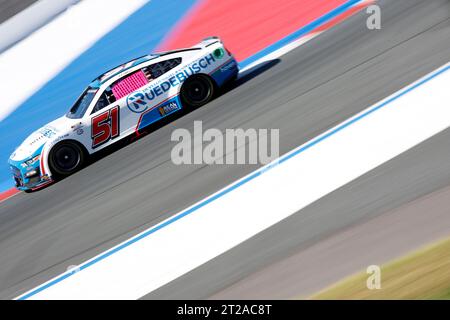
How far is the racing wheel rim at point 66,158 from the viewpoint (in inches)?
408

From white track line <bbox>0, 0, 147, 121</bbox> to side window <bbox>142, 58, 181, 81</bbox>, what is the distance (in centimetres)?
485

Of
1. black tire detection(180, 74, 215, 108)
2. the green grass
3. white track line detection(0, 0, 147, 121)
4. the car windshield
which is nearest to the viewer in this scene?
the green grass

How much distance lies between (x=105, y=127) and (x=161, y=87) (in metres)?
1.13

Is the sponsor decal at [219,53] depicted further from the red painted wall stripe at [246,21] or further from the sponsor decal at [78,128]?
the sponsor decal at [78,128]

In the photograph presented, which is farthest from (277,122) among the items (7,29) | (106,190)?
(7,29)

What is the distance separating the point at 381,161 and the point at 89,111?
489cm

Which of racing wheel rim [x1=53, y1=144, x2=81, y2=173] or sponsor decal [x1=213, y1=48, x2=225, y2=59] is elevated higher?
sponsor decal [x1=213, y1=48, x2=225, y2=59]

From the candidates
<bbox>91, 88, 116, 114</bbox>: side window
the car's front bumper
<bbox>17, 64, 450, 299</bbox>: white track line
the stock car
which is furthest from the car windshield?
<bbox>17, 64, 450, 299</bbox>: white track line

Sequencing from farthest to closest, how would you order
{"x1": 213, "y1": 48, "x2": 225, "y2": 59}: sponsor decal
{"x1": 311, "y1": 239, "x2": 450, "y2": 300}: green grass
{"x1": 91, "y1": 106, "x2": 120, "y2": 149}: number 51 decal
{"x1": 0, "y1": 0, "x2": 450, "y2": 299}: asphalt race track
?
{"x1": 213, "y1": 48, "x2": 225, "y2": 59}: sponsor decal < {"x1": 91, "y1": 106, "x2": 120, "y2": 149}: number 51 decal < {"x1": 0, "y1": 0, "x2": 450, "y2": 299}: asphalt race track < {"x1": 311, "y1": 239, "x2": 450, "y2": 300}: green grass

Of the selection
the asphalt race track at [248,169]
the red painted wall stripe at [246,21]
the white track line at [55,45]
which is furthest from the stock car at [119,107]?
the white track line at [55,45]

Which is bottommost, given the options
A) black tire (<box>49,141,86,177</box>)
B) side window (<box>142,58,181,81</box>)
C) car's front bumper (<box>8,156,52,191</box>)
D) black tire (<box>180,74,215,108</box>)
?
car's front bumper (<box>8,156,52,191</box>)

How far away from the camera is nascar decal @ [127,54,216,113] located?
Result: 34.7 ft

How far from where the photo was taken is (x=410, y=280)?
234 inches

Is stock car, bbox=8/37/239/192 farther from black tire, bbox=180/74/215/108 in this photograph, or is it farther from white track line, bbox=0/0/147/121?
white track line, bbox=0/0/147/121
